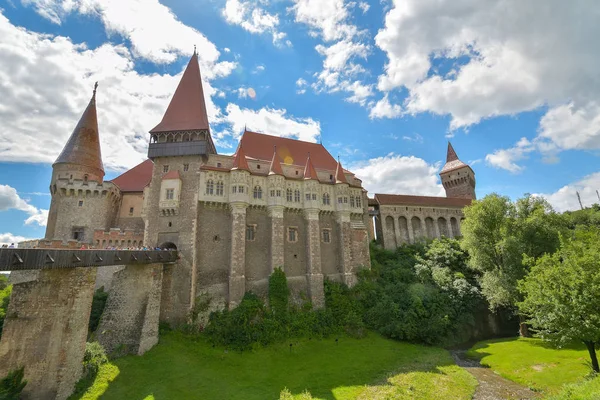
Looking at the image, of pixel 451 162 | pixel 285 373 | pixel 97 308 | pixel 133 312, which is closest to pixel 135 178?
pixel 97 308

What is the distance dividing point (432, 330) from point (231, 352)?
15750 millimetres

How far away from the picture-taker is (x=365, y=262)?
32156mm

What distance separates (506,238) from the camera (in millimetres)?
25844

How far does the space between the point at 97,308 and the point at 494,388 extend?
27.7 metres

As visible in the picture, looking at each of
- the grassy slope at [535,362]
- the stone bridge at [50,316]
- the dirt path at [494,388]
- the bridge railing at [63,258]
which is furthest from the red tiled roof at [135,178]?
the grassy slope at [535,362]

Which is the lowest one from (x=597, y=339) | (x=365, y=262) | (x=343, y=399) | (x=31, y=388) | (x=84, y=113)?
(x=343, y=399)

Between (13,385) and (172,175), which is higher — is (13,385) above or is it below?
below

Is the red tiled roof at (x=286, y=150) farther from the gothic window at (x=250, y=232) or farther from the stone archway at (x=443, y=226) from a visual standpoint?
the stone archway at (x=443, y=226)

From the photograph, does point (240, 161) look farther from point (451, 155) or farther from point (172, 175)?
point (451, 155)

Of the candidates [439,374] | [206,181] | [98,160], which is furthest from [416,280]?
[98,160]

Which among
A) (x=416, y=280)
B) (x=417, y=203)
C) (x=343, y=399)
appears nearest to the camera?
(x=343, y=399)

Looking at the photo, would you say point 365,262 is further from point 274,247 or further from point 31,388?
point 31,388

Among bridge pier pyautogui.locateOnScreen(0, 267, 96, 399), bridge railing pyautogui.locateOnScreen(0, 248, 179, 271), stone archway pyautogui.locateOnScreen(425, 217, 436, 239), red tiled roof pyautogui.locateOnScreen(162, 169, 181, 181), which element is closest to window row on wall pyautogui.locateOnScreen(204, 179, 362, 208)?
red tiled roof pyautogui.locateOnScreen(162, 169, 181, 181)

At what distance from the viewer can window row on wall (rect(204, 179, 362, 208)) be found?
91.4ft
